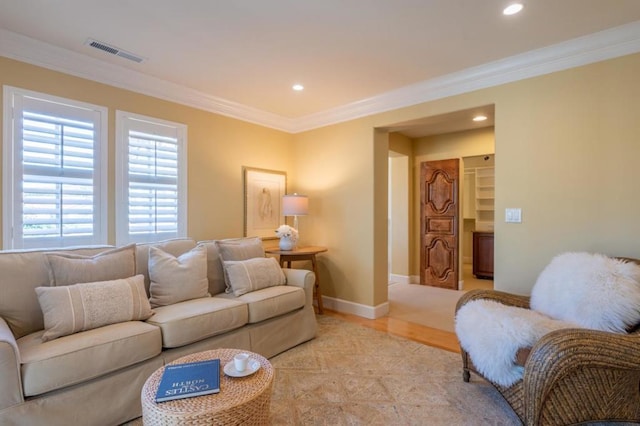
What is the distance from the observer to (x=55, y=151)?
8.89 ft

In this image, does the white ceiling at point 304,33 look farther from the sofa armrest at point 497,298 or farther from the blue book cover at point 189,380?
the blue book cover at point 189,380

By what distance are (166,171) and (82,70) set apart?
3.61 feet

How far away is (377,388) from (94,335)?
187 cm

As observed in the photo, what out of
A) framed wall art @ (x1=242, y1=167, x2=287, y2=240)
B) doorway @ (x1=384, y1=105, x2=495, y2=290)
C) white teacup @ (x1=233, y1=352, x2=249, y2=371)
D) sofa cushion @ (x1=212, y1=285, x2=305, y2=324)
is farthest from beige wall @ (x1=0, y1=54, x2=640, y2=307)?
white teacup @ (x1=233, y1=352, x2=249, y2=371)

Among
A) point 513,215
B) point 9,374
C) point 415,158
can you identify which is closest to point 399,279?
point 415,158

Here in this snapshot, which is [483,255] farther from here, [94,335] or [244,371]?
[94,335]

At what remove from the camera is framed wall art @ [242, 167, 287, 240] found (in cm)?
413

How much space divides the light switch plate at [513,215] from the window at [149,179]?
3248 mm

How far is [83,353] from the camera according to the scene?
5.72 feet

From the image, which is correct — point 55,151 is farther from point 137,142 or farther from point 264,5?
point 264,5

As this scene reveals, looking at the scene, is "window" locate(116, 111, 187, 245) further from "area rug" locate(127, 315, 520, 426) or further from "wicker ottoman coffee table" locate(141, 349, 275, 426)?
"wicker ottoman coffee table" locate(141, 349, 275, 426)

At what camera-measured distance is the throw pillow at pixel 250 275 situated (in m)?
2.90

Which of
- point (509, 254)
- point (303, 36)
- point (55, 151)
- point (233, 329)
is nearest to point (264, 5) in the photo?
point (303, 36)

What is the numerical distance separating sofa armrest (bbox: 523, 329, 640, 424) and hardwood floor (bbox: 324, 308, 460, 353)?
1.30 metres
